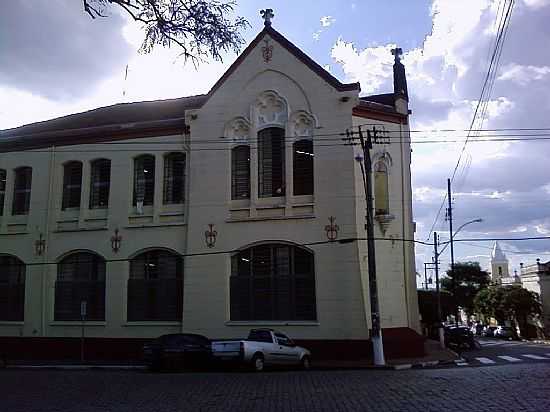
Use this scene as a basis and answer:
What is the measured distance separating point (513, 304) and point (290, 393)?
189 ft

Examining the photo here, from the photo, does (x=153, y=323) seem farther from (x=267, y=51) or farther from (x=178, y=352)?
(x=267, y=51)

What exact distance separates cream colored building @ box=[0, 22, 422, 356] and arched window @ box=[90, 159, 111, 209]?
7 cm

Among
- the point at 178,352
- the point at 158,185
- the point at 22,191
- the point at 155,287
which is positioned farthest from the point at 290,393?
the point at 22,191

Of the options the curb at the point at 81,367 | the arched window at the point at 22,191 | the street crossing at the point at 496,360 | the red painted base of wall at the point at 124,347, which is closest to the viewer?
the curb at the point at 81,367

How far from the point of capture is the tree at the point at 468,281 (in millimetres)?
89312

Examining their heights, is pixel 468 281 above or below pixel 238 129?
below

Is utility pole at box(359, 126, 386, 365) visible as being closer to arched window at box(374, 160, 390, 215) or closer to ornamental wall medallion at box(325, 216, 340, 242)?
ornamental wall medallion at box(325, 216, 340, 242)

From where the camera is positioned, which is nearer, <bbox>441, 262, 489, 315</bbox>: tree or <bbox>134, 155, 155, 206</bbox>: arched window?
<bbox>134, 155, 155, 206</bbox>: arched window

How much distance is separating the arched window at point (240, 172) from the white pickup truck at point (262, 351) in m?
7.30

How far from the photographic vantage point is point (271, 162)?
28656 mm

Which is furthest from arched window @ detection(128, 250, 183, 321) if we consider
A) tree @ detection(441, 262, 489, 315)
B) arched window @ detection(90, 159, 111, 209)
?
tree @ detection(441, 262, 489, 315)

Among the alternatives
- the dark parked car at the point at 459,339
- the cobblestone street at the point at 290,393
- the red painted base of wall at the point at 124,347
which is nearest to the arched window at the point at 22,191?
the red painted base of wall at the point at 124,347

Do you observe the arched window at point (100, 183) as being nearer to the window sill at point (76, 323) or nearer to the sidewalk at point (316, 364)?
the window sill at point (76, 323)

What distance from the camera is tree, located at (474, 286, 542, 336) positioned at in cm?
6625
